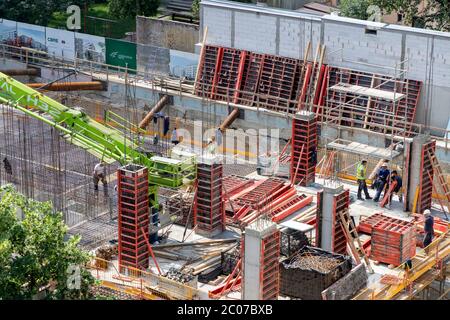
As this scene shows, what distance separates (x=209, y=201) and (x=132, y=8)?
Result: 24.5 metres

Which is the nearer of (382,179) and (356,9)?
(382,179)

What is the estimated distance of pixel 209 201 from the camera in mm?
34906

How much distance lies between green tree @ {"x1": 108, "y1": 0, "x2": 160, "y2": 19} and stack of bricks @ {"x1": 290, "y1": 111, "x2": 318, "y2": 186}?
20.5 metres

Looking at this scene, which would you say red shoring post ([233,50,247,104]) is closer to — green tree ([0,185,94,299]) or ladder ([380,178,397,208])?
ladder ([380,178,397,208])

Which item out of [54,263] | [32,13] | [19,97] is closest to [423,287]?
[54,263]

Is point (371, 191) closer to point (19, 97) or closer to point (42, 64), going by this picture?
point (19, 97)

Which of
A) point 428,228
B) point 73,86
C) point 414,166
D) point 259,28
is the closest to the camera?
point 428,228

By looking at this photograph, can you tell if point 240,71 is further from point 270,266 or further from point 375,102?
point 270,266

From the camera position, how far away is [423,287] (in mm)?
33281

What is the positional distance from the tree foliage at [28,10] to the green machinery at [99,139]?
18.5 m

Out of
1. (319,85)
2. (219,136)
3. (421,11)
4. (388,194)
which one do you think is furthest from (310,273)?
(421,11)

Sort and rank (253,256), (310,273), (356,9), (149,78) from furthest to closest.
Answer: (356,9)
(149,78)
(310,273)
(253,256)

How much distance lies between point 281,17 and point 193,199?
1424 centimetres

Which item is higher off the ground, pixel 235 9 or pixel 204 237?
pixel 235 9
